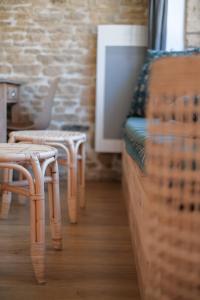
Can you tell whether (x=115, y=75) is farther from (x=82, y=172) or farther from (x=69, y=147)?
(x=69, y=147)

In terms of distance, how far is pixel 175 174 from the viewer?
0.83 m

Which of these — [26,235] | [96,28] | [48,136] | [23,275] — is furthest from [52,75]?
[23,275]

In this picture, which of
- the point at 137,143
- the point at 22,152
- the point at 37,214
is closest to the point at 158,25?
the point at 137,143

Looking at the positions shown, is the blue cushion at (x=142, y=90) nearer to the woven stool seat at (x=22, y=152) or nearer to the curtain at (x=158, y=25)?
the curtain at (x=158, y=25)

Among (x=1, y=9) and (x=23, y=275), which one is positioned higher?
(x=1, y=9)

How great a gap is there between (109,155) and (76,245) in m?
2.15

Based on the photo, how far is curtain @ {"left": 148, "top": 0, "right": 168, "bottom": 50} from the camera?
366 cm

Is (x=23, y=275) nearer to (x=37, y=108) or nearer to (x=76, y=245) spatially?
(x=76, y=245)

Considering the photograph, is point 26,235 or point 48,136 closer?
point 26,235

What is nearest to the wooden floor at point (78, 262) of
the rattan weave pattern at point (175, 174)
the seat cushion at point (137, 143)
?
the seat cushion at point (137, 143)

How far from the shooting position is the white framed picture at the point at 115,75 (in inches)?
A: 154

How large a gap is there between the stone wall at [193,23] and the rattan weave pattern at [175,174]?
2938 millimetres

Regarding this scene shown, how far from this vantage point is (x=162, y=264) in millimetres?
872

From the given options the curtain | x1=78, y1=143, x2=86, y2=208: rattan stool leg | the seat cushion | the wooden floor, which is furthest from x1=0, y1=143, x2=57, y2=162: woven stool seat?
the curtain
